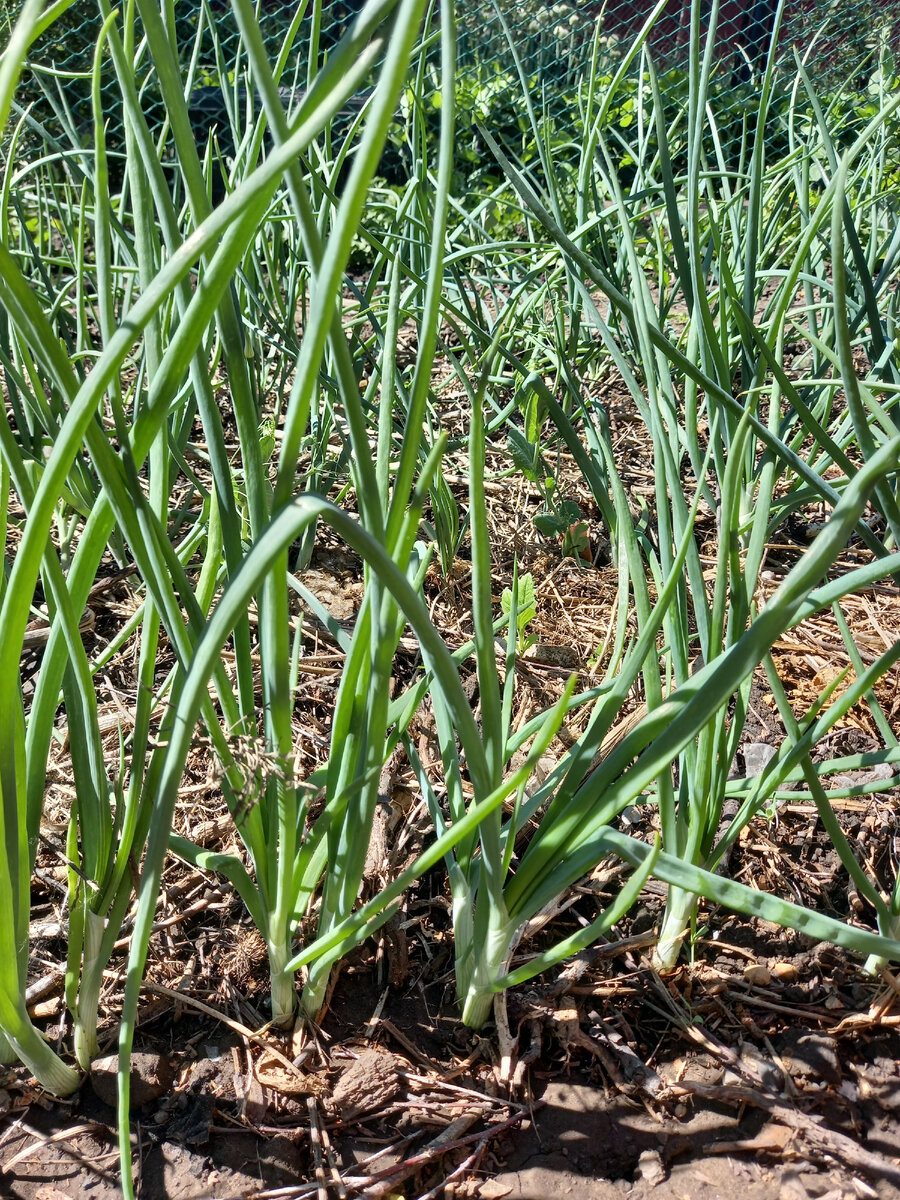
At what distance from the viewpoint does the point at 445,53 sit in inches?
17.7

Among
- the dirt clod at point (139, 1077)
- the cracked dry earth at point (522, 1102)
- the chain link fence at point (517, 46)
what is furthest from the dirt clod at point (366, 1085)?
the chain link fence at point (517, 46)

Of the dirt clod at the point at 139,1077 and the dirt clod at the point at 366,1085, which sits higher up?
the dirt clod at the point at 139,1077

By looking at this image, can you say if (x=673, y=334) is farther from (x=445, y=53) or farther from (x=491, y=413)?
(x=445, y=53)

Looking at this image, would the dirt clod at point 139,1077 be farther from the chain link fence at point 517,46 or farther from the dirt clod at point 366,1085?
the chain link fence at point 517,46

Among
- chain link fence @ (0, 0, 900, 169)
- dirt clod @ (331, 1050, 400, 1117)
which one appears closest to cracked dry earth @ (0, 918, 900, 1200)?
dirt clod @ (331, 1050, 400, 1117)

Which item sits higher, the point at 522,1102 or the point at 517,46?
the point at 517,46

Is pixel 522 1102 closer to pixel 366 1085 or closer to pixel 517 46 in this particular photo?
pixel 366 1085

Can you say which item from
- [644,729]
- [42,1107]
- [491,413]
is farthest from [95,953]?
[491,413]

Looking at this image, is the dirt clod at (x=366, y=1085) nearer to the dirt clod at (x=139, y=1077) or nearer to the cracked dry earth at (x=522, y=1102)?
the cracked dry earth at (x=522, y=1102)

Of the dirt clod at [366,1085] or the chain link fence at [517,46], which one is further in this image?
the chain link fence at [517,46]

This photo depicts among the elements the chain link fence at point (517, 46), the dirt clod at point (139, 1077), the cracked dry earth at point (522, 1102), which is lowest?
the cracked dry earth at point (522, 1102)

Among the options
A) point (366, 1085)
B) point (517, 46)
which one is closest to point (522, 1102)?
point (366, 1085)

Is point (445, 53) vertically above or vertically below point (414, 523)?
above

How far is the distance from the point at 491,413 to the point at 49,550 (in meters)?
1.22
